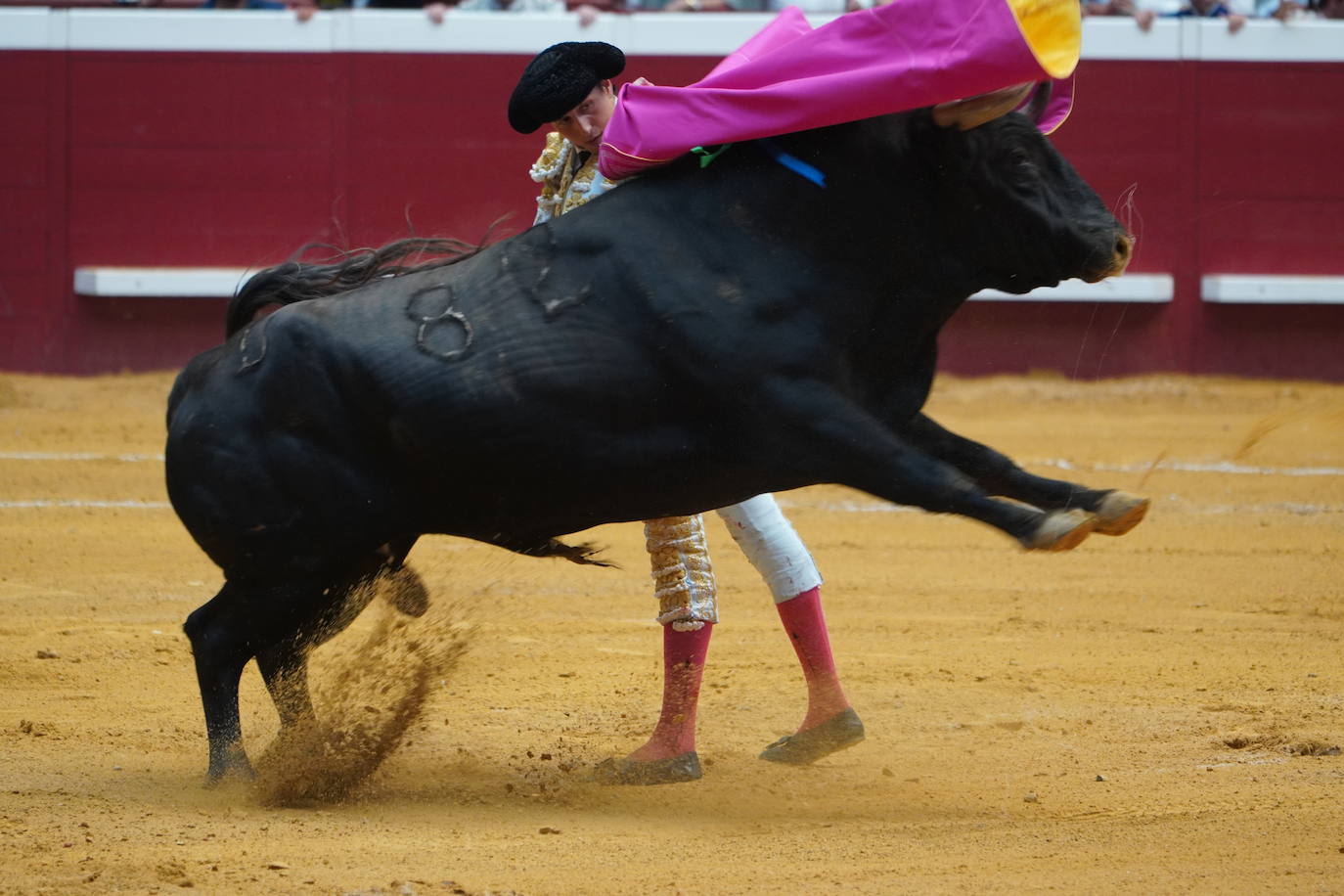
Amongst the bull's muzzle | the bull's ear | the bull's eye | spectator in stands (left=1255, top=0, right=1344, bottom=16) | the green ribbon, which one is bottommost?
spectator in stands (left=1255, top=0, right=1344, bottom=16)

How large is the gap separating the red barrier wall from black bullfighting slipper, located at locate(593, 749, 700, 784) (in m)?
6.38

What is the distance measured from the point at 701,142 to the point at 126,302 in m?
7.37

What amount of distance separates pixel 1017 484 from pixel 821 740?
690 mm

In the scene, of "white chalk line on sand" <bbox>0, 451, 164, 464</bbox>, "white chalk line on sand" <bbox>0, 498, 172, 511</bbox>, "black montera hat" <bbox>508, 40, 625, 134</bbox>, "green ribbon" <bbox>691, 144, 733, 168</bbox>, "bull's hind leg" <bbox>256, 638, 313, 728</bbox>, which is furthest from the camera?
Answer: "white chalk line on sand" <bbox>0, 451, 164, 464</bbox>

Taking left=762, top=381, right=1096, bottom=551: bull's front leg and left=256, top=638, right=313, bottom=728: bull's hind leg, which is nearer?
left=762, top=381, right=1096, bottom=551: bull's front leg

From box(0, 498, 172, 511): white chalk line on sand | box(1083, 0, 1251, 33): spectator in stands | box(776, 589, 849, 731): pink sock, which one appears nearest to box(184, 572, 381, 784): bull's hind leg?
box(776, 589, 849, 731): pink sock

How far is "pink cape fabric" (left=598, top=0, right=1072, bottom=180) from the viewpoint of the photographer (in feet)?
8.39

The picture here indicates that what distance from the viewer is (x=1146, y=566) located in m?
5.25

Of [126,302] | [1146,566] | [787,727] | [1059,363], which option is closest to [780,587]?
[787,727]

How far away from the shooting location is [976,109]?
263 centimetres

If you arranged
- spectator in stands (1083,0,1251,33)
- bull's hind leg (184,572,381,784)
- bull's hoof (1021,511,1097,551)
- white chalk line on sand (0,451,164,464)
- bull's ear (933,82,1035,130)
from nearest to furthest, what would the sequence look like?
bull's hoof (1021,511,1097,551)
bull's ear (933,82,1035,130)
bull's hind leg (184,572,381,784)
white chalk line on sand (0,451,164,464)
spectator in stands (1083,0,1251,33)

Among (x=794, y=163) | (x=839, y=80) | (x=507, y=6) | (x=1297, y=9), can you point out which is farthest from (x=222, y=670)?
(x=1297, y=9)

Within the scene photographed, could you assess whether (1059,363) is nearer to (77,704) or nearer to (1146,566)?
(1146,566)

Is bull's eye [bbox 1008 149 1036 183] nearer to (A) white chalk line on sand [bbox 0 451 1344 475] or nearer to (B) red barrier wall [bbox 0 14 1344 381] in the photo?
(A) white chalk line on sand [bbox 0 451 1344 475]
